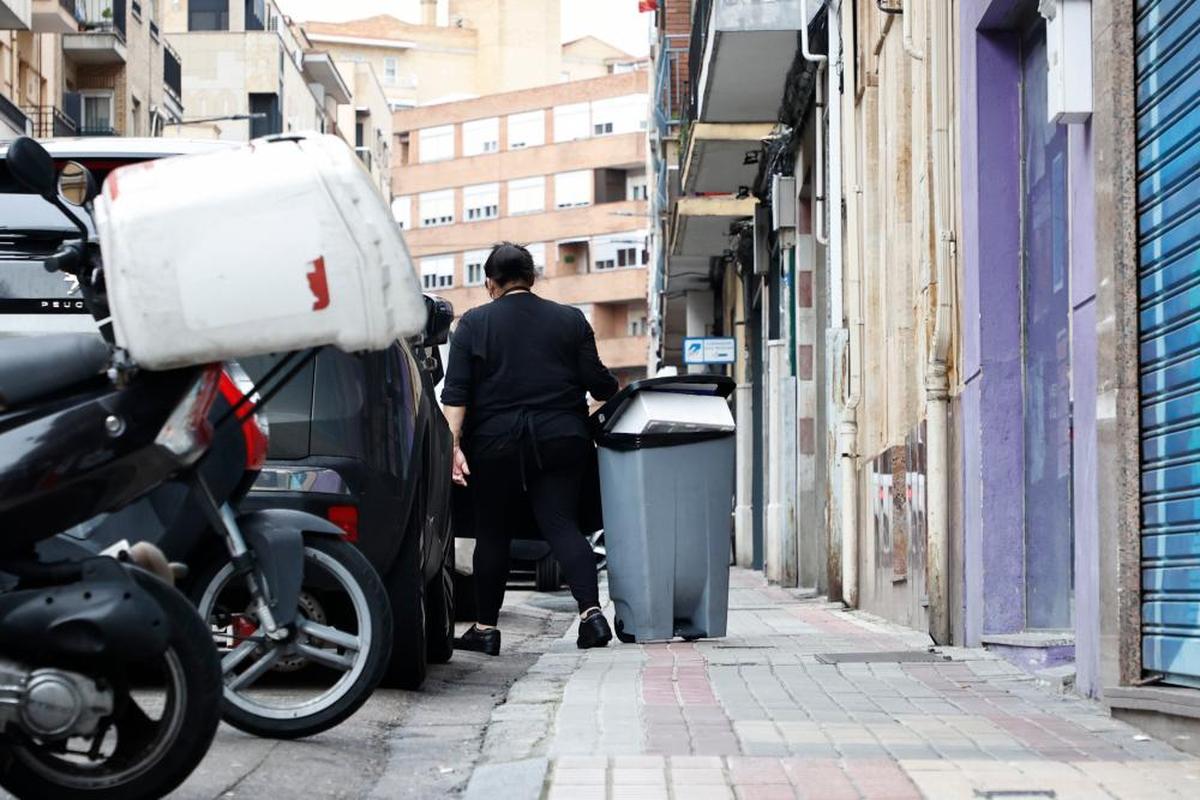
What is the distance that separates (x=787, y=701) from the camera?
773cm

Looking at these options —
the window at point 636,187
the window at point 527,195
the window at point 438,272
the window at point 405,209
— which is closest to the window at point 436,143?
the window at point 405,209

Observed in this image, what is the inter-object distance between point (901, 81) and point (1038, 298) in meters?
3.92

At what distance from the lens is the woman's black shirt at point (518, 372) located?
10117 mm

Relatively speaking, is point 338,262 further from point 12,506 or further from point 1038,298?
point 1038,298

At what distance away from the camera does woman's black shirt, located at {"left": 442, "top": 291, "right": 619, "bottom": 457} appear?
33.2 ft

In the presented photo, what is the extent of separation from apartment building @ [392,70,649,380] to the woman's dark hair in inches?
2982

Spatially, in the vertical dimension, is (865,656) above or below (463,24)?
below

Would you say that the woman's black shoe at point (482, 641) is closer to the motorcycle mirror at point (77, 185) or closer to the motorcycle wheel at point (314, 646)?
the motorcycle wheel at point (314, 646)

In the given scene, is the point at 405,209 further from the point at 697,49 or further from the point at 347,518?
the point at 347,518

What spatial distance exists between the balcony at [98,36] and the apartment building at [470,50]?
5619 cm

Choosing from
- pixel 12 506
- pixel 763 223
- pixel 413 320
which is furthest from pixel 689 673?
pixel 763 223

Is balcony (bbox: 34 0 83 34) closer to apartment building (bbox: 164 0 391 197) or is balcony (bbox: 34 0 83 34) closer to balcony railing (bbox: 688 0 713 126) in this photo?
apartment building (bbox: 164 0 391 197)

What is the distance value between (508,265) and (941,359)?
218 centimetres

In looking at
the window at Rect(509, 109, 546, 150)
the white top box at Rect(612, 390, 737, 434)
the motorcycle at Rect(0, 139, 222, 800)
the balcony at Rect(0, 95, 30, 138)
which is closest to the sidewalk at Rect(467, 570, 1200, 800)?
the motorcycle at Rect(0, 139, 222, 800)
